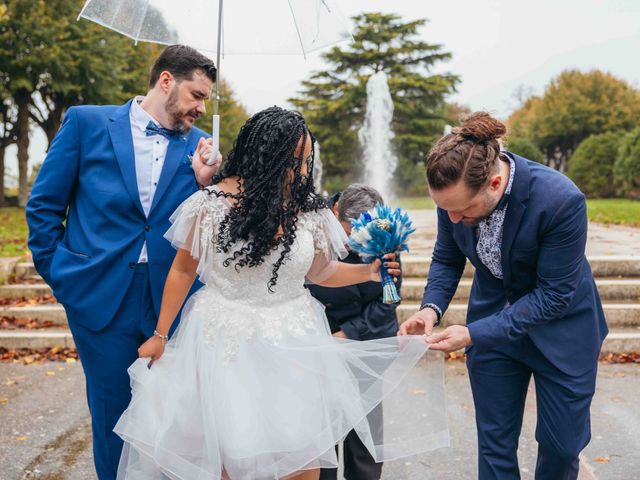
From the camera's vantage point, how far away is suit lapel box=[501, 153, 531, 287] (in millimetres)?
2617

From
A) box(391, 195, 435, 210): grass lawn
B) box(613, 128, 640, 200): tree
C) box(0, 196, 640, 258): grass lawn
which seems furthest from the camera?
box(391, 195, 435, 210): grass lawn

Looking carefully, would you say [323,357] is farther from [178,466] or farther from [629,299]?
[629,299]

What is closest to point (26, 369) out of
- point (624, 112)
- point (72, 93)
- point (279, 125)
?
point (279, 125)

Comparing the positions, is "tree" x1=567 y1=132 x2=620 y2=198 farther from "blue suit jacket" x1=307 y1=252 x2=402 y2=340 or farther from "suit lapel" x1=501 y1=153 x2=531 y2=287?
"suit lapel" x1=501 y1=153 x2=531 y2=287

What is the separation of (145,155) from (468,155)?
1.62m

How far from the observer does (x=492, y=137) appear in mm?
2516

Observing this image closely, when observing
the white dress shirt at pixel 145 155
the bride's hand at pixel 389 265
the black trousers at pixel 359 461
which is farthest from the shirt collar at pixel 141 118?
the black trousers at pixel 359 461

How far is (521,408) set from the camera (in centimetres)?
296

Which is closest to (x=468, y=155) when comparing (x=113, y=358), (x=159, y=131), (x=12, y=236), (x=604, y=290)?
(x=159, y=131)

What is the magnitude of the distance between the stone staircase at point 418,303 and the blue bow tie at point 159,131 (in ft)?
13.8

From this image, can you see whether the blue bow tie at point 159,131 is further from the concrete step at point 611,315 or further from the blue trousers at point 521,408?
the concrete step at point 611,315

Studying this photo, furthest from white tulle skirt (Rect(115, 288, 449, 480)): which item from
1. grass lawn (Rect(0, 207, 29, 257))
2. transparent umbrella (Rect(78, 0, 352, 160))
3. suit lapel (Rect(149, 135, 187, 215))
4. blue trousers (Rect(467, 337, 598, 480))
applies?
grass lawn (Rect(0, 207, 29, 257))

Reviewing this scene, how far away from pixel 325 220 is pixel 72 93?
82.9ft

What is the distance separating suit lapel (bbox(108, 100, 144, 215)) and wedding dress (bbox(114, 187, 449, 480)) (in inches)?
14.1
